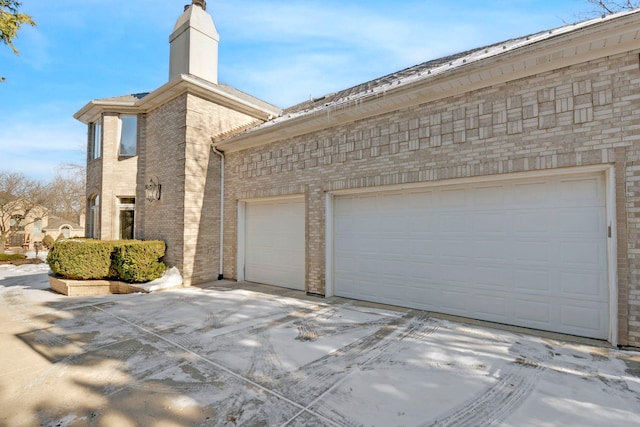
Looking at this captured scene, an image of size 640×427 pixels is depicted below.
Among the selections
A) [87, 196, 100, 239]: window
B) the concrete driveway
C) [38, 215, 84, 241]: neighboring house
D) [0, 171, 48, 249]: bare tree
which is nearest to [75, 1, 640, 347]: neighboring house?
the concrete driveway

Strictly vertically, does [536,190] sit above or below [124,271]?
above

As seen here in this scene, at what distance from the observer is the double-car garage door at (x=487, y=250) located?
4359 mm

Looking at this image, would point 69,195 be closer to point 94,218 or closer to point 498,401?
point 94,218

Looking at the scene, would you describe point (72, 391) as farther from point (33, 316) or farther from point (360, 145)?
point (360, 145)

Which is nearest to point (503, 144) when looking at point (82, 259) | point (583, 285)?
point (583, 285)

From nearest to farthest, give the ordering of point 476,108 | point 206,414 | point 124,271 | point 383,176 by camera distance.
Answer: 1. point 206,414
2. point 476,108
3. point 383,176
4. point 124,271

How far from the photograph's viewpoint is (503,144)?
4848 mm

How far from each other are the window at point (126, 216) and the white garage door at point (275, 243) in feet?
15.4

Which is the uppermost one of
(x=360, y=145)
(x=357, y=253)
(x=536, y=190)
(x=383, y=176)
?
(x=360, y=145)

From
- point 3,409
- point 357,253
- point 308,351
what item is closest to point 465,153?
point 357,253

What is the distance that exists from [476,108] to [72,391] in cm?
647

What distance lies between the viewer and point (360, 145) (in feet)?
21.3

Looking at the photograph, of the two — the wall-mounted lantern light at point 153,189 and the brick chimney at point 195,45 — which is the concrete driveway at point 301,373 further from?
the brick chimney at point 195,45

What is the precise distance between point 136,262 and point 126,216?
3.65 metres
